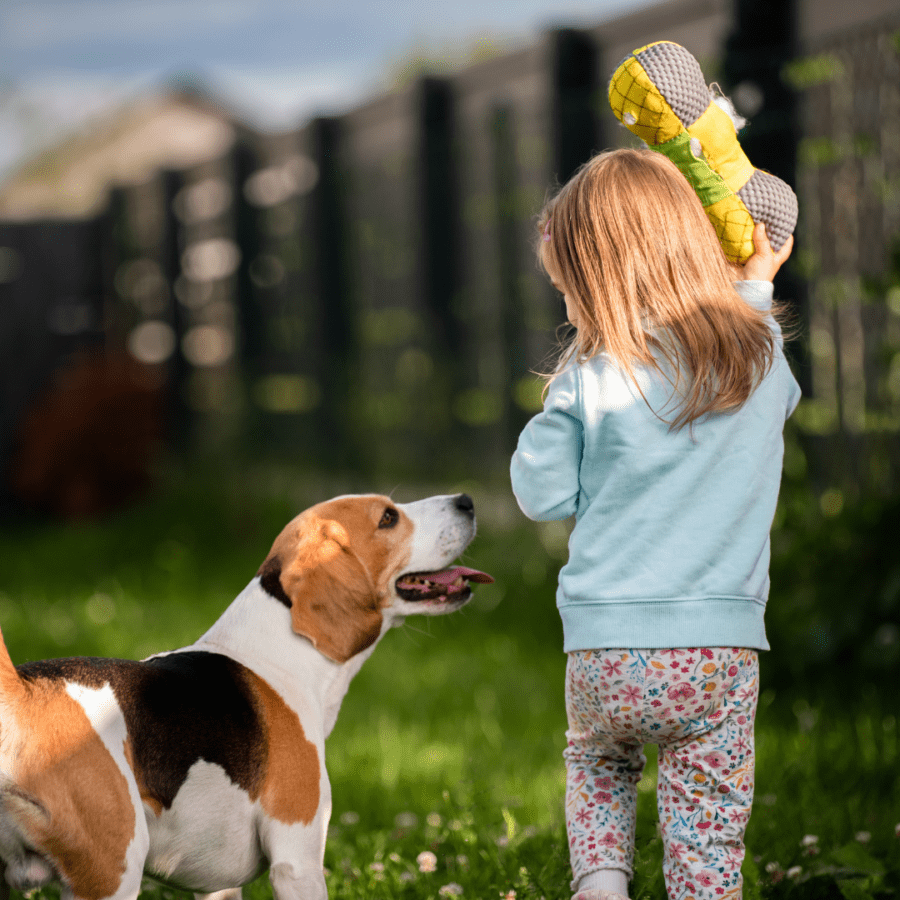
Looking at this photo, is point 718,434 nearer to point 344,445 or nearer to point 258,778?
point 258,778

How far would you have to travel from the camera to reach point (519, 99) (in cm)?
707

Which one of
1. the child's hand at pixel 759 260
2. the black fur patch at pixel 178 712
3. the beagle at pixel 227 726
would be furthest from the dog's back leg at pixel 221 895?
the child's hand at pixel 759 260

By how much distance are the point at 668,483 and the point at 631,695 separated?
45cm

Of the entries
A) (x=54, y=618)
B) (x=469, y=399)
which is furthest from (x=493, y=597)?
(x=54, y=618)

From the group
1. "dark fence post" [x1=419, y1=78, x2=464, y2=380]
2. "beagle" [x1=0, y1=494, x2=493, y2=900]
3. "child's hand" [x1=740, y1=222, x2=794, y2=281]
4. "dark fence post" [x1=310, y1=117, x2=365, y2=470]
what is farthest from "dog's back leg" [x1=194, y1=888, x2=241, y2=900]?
"dark fence post" [x1=310, y1=117, x2=365, y2=470]

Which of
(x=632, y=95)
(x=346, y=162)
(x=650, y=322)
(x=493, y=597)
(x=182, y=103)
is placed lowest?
(x=493, y=597)

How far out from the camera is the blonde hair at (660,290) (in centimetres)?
225

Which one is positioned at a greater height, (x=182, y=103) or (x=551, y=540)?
(x=182, y=103)

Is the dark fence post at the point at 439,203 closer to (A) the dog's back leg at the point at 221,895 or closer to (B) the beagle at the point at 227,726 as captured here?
(B) the beagle at the point at 227,726

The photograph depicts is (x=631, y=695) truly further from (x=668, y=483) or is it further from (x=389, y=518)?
(x=389, y=518)

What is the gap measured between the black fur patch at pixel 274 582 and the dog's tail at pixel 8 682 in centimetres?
58

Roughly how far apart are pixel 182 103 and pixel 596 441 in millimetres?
28439

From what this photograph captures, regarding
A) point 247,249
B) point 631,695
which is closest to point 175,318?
point 247,249

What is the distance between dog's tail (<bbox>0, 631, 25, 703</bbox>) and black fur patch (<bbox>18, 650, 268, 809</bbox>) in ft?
0.15
